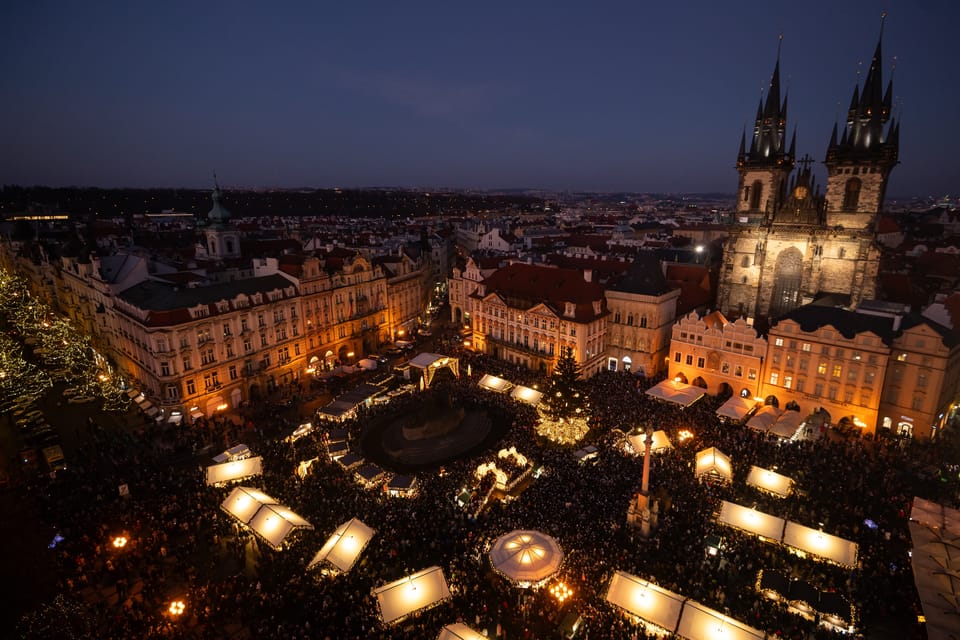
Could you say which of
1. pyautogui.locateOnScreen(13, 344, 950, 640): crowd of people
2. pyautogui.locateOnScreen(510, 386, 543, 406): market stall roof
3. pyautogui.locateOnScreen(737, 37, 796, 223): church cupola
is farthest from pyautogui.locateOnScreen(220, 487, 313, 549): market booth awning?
pyautogui.locateOnScreen(737, 37, 796, 223): church cupola

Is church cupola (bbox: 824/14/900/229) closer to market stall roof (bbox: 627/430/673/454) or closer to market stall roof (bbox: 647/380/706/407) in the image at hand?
market stall roof (bbox: 647/380/706/407)

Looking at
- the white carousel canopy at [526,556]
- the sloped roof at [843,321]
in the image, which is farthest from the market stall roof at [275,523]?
the sloped roof at [843,321]

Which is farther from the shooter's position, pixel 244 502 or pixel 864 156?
pixel 864 156

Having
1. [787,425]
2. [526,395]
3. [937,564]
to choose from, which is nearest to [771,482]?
[937,564]

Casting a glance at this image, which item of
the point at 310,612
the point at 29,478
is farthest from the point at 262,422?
the point at 310,612

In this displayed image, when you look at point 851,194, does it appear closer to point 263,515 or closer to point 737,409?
point 737,409

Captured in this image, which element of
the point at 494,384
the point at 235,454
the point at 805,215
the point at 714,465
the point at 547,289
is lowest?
the point at 235,454

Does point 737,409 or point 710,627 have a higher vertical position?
point 737,409
